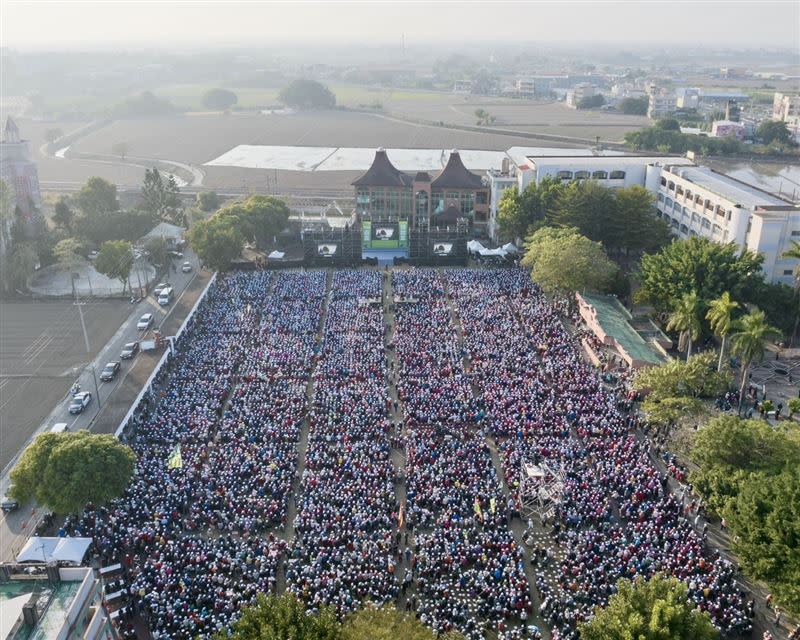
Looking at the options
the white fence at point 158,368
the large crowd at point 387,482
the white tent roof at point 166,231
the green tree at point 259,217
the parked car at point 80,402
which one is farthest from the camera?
the white tent roof at point 166,231

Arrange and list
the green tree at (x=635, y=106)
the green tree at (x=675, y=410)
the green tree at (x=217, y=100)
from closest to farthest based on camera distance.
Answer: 1. the green tree at (x=675, y=410)
2. the green tree at (x=635, y=106)
3. the green tree at (x=217, y=100)

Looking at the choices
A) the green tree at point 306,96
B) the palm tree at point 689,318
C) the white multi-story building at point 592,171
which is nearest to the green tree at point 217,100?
the green tree at point 306,96

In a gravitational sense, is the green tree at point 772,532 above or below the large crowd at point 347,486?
above

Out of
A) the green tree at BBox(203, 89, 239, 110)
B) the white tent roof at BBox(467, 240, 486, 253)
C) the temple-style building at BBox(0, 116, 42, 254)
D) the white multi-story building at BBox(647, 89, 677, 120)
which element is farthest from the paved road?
the white multi-story building at BBox(647, 89, 677, 120)

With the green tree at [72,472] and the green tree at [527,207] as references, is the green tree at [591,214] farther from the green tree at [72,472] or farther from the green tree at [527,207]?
the green tree at [72,472]

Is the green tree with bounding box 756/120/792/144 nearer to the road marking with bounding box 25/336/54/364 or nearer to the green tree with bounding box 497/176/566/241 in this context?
the green tree with bounding box 497/176/566/241

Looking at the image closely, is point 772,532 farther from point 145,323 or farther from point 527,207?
point 527,207

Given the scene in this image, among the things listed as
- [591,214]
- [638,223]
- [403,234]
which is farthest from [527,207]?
[403,234]
